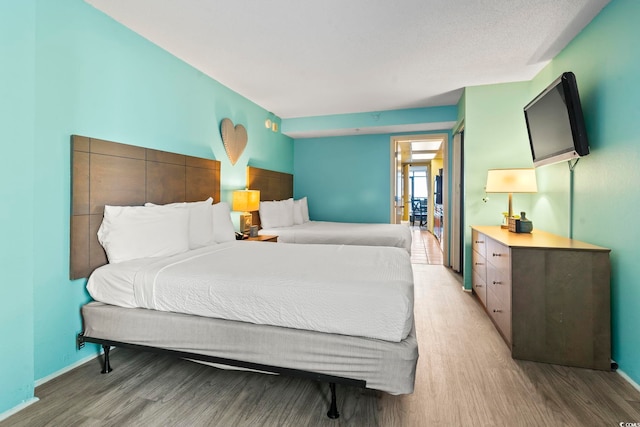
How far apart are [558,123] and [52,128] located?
3.76 meters

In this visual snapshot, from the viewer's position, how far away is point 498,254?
258 centimetres

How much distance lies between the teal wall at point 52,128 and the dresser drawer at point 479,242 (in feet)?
10.8

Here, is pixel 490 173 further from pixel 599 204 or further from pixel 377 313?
pixel 377 313

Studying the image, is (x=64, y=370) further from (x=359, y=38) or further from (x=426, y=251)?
(x=426, y=251)

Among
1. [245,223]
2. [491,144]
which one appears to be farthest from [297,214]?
[491,144]

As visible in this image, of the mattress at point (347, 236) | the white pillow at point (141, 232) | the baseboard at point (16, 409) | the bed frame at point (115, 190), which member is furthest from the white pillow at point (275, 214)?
the baseboard at point (16, 409)

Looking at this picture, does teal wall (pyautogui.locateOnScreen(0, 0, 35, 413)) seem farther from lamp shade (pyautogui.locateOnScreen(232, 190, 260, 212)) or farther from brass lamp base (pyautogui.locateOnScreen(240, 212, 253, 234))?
brass lamp base (pyautogui.locateOnScreen(240, 212, 253, 234))

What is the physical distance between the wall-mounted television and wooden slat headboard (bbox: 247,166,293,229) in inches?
133

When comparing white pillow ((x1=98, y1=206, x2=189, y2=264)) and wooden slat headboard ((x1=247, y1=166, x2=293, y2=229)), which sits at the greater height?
wooden slat headboard ((x1=247, y1=166, x2=293, y2=229))

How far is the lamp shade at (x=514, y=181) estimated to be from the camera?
315 centimetres

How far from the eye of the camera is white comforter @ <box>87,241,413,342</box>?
1556mm

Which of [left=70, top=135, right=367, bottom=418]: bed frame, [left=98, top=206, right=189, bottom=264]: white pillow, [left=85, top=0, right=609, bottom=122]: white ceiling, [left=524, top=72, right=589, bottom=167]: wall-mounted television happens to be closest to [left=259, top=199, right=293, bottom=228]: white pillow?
[left=70, top=135, right=367, bottom=418]: bed frame

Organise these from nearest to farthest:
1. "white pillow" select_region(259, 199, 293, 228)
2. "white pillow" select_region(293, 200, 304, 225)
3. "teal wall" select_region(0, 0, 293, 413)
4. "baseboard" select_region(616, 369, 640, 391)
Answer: "teal wall" select_region(0, 0, 293, 413) < "baseboard" select_region(616, 369, 640, 391) < "white pillow" select_region(259, 199, 293, 228) < "white pillow" select_region(293, 200, 304, 225)

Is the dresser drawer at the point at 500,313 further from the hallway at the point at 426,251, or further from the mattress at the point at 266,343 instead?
the hallway at the point at 426,251
